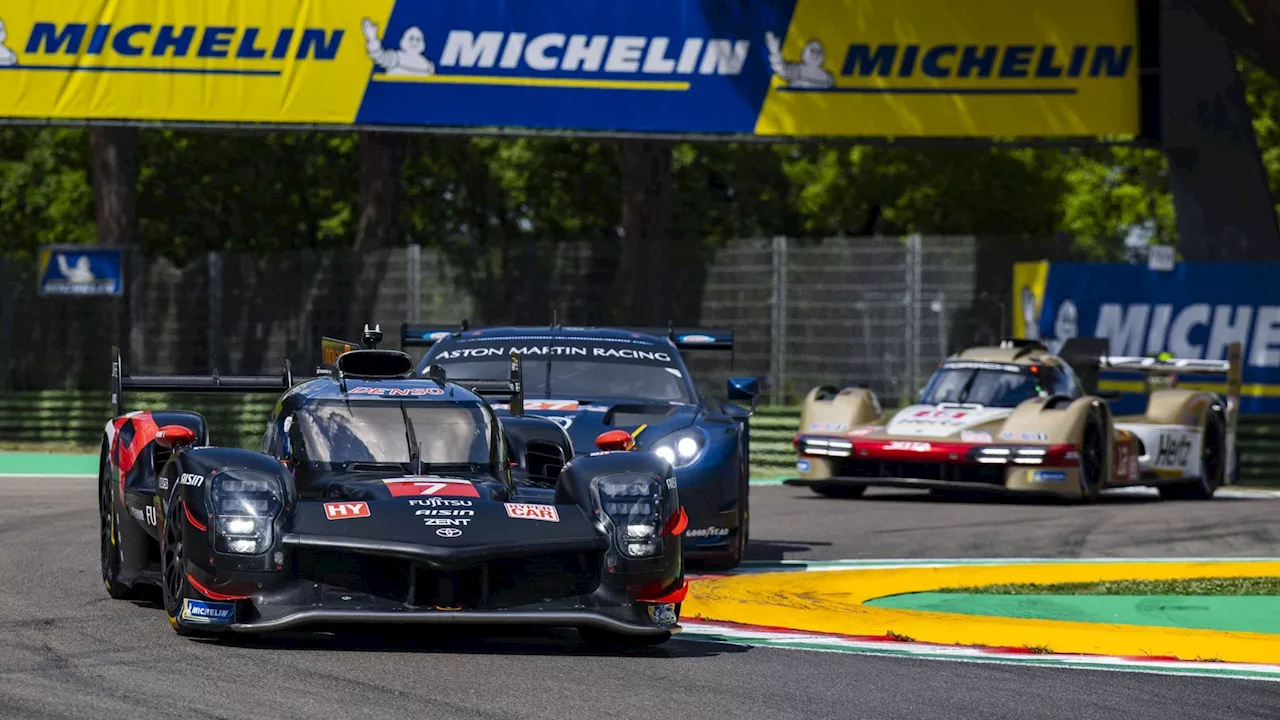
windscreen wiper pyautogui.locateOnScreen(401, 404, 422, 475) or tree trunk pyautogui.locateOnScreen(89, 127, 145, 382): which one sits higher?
tree trunk pyautogui.locateOnScreen(89, 127, 145, 382)

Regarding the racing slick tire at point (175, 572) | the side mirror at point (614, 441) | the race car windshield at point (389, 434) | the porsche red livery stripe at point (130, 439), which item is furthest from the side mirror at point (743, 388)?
the racing slick tire at point (175, 572)

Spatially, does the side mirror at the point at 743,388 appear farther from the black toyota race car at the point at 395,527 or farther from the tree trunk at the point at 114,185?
the tree trunk at the point at 114,185

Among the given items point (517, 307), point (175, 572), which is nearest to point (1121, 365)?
point (517, 307)

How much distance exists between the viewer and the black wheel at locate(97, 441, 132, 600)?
973 centimetres

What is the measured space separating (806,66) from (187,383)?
525 inches

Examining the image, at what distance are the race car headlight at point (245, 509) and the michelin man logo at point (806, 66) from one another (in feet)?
49.0

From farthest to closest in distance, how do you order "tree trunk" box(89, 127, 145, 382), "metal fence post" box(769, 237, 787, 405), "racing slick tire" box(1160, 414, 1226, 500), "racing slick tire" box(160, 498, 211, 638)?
"tree trunk" box(89, 127, 145, 382), "metal fence post" box(769, 237, 787, 405), "racing slick tire" box(1160, 414, 1226, 500), "racing slick tire" box(160, 498, 211, 638)

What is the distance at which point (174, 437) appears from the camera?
9539 millimetres

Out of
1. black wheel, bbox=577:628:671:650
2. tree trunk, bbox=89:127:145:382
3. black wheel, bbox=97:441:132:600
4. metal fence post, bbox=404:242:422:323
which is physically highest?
tree trunk, bbox=89:127:145:382

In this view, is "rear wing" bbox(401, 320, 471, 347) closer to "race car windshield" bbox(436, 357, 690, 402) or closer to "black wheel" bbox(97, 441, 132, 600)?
"race car windshield" bbox(436, 357, 690, 402)

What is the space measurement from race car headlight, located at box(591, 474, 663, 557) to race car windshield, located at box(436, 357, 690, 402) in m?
4.14

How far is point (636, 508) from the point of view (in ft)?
28.0

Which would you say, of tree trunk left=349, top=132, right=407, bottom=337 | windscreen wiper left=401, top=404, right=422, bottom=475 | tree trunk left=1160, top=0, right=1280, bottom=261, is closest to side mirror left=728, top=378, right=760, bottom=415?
windscreen wiper left=401, top=404, right=422, bottom=475

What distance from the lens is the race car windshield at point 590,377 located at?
12.9 m
